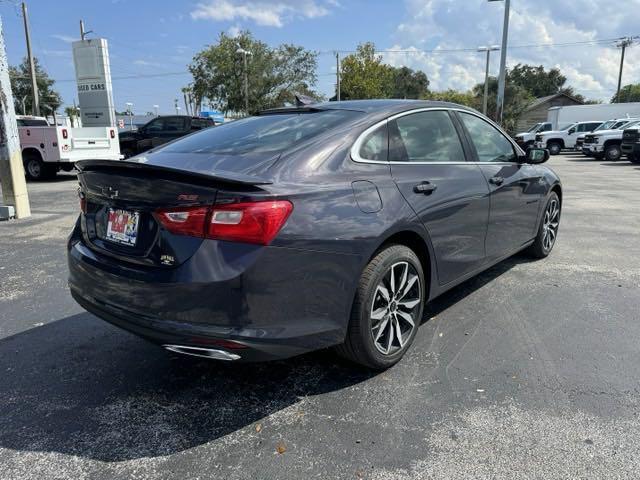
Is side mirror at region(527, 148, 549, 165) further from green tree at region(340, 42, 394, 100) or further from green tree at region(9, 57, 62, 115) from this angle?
green tree at region(9, 57, 62, 115)

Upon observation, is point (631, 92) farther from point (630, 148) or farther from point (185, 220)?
point (185, 220)

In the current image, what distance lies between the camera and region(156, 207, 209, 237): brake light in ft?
7.81

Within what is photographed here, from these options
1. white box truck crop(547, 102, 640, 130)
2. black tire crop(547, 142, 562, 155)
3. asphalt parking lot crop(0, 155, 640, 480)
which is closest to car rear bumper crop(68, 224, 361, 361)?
asphalt parking lot crop(0, 155, 640, 480)

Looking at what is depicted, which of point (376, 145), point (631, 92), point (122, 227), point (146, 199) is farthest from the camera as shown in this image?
point (631, 92)

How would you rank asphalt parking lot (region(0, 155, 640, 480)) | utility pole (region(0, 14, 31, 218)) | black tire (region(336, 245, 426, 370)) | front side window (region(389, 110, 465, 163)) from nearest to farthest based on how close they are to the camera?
1. asphalt parking lot (region(0, 155, 640, 480))
2. black tire (region(336, 245, 426, 370))
3. front side window (region(389, 110, 465, 163))
4. utility pole (region(0, 14, 31, 218))

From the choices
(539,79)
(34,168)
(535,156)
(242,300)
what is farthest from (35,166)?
(539,79)

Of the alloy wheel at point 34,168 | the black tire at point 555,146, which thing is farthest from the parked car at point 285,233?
the black tire at point 555,146

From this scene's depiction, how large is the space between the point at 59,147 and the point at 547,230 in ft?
39.6

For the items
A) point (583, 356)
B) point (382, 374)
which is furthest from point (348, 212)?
point (583, 356)

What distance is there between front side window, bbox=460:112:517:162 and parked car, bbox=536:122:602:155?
28.6 meters

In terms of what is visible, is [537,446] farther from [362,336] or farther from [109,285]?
[109,285]

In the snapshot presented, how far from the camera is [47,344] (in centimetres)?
361

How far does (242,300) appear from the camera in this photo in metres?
2.35

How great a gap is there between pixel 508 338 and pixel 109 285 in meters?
2.69
